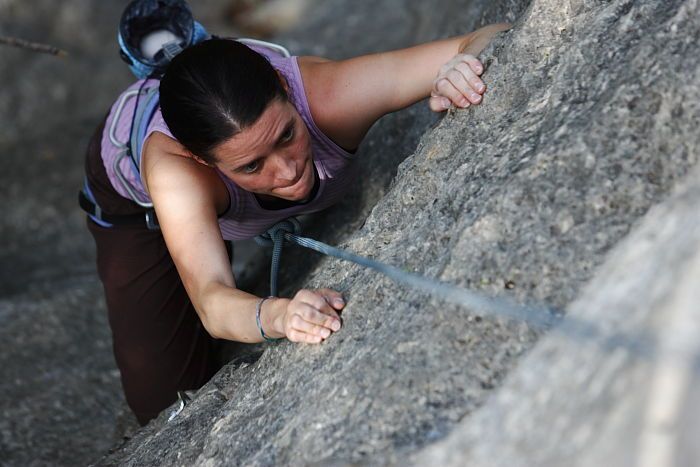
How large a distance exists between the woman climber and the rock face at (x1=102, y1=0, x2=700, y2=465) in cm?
11

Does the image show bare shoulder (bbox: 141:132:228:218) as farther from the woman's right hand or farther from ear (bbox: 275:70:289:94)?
the woman's right hand

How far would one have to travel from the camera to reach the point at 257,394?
1609 millimetres

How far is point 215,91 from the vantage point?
172 centimetres

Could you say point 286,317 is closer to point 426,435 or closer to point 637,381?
point 426,435

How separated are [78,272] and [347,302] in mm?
2341

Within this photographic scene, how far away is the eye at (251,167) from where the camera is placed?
1.83m

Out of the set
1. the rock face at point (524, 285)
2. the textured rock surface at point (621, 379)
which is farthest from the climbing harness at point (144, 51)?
the textured rock surface at point (621, 379)

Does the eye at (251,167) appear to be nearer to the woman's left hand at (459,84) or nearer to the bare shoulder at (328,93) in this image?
the bare shoulder at (328,93)

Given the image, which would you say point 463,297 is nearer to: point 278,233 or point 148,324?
point 278,233

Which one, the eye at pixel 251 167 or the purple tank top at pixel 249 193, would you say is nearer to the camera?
the eye at pixel 251 167

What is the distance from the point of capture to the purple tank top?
203 cm

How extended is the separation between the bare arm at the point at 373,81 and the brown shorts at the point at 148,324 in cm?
81

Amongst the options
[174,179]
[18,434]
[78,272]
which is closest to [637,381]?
[174,179]

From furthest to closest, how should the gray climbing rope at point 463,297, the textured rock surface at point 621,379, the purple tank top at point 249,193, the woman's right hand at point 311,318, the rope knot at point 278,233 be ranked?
the rope knot at point 278,233 → the purple tank top at point 249,193 → the woman's right hand at point 311,318 → the gray climbing rope at point 463,297 → the textured rock surface at point 621,379
